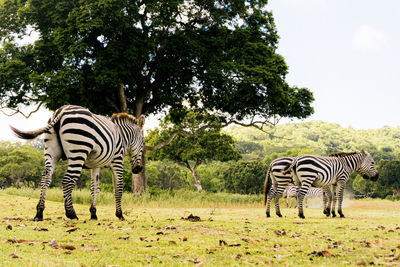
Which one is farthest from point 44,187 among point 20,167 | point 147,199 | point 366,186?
point 20,167

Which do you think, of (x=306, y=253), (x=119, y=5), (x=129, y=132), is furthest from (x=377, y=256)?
(x=119, y=5)

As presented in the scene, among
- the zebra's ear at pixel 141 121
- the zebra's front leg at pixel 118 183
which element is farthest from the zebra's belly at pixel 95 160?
the zebra's ear at pixel 141 121

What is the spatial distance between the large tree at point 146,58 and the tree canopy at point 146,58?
6 cm

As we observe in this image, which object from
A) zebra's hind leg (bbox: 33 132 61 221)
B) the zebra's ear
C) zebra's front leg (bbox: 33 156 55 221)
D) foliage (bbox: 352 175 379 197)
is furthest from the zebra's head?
foliage (bbox: 352 175 379 197)

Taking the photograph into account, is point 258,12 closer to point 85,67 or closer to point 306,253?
point 85,67

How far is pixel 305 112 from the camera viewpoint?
80.7 feet

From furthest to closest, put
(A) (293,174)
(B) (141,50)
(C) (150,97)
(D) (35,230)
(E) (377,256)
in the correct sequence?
(C) (150,97) < (B) (141,50) < (A) (293,174) < (D) (35,230) < (E) (377,256)

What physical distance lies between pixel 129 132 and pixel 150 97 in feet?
52.0

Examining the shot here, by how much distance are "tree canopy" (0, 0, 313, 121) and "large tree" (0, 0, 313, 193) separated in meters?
0.06

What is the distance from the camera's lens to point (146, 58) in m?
20.2

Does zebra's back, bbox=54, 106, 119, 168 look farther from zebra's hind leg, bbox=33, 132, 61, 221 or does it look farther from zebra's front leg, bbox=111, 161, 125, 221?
zebra's front leg, bbox=111, 161, 125, 221

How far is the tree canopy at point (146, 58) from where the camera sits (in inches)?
749

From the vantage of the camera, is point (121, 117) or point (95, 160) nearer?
point (95, 160)

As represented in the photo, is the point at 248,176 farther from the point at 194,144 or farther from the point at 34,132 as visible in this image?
the point at 34,132
